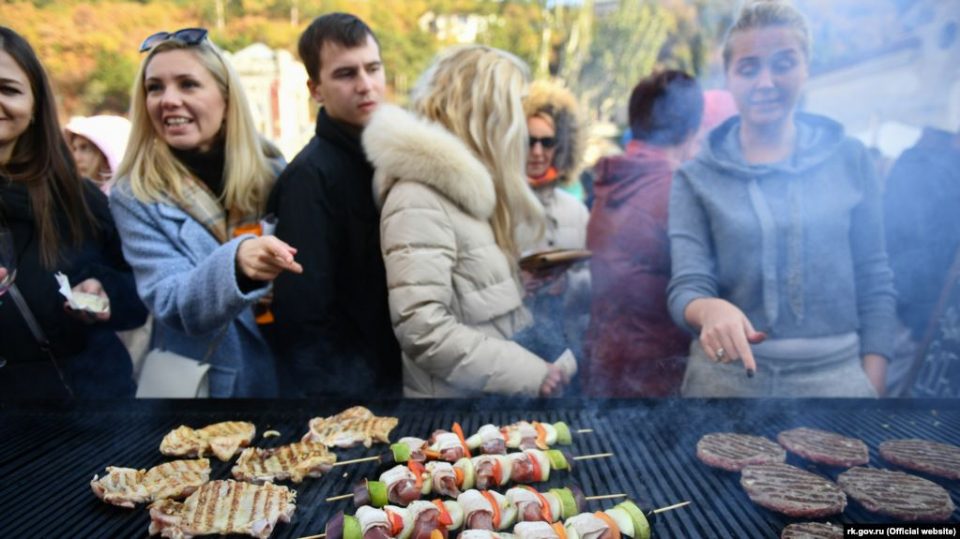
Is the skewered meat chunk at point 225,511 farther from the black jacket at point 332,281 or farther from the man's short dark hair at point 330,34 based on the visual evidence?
the man's short dark hair at point 330,34

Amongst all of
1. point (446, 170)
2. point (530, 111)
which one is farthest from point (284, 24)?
point (446, 170)

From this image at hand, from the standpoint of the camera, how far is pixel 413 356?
8.61ft

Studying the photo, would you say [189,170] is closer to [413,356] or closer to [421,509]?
[413,356]

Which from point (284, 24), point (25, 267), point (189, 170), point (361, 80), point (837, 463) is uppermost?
point (284, 24)

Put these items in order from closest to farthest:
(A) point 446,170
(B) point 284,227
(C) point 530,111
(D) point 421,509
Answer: (D) point 421,509 → (A) point 446,170 → (B) point 284,227 → (C) point 530,111

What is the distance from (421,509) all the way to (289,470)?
61cm

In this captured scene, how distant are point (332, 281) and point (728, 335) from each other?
1.91m

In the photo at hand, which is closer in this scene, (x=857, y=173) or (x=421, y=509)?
(x=421, y=509)

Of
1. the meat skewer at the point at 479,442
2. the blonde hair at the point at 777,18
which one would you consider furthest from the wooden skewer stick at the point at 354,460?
the blonde hair at the point at 777,18

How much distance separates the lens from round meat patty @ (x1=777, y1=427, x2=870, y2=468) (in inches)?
86.3

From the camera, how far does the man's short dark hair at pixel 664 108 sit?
3.93 m

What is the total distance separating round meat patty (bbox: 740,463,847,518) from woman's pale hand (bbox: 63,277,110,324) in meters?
2.97

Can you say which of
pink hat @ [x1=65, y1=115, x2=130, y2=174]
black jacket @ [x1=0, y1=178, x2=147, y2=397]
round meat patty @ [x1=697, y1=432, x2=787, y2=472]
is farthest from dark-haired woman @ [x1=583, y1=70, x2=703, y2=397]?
pink hat @ [x1=65, y1=115, x2=130, y2=174]

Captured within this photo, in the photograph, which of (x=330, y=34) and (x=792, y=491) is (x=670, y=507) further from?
(x=330, y=34)
